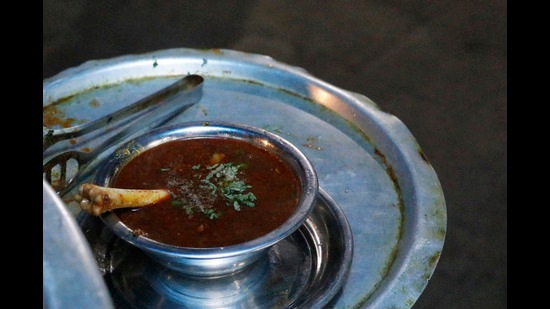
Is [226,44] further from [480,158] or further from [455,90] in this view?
[480,158]

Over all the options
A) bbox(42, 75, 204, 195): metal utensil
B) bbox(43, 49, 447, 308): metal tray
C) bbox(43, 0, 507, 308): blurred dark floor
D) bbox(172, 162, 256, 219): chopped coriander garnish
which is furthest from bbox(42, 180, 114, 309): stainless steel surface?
bbox(43, 0, 507, 308): blurred dark floor

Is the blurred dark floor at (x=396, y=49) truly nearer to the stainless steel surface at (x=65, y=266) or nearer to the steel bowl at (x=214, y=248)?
the steel bowl at (x=214, y=248)

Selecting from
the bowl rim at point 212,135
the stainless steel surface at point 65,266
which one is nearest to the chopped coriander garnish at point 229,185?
the bowl rim at point 212,135

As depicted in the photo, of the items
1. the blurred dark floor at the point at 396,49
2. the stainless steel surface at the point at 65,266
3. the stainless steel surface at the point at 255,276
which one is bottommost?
the blurred dark floor at the point at 396,49

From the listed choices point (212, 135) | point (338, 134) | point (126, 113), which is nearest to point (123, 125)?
point (126, 113)

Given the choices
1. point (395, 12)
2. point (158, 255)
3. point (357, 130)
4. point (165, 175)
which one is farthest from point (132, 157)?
point (395, 12)

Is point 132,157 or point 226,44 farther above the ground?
point 132,157
